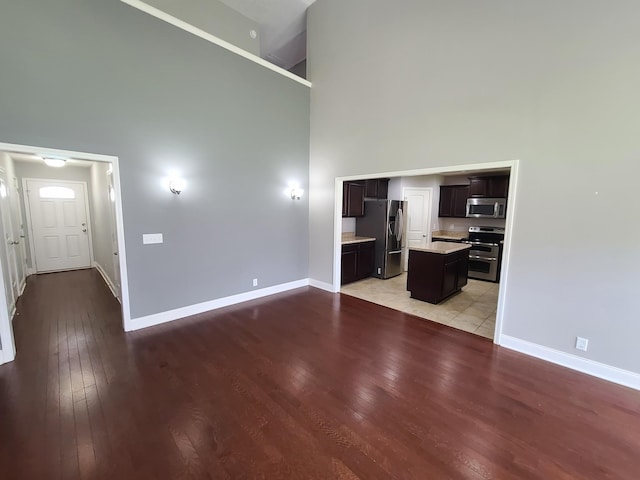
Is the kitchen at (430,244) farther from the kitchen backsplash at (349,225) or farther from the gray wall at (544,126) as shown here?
the gray wall at (544,126)

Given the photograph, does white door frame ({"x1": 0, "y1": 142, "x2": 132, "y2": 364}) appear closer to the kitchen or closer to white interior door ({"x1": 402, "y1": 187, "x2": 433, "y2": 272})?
the kitchen

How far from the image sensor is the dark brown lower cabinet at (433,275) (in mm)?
4320

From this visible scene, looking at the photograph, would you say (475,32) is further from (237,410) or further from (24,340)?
(24,340)

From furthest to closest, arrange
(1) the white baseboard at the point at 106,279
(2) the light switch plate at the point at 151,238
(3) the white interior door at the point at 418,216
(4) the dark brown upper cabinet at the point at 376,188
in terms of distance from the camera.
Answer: (3) the white interior door at the point at 418,216 < (4) the dark brown upper cabinet at the point at 376,188 < (1) the white baseboard at the point at 106,279 < (2) the light switch plate at the point at 151,238

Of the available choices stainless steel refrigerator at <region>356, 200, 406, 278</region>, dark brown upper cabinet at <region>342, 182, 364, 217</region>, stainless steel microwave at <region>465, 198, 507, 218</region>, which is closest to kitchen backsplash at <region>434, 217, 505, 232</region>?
stainless steel microwave at <region>465, 198, 507, 218</region>

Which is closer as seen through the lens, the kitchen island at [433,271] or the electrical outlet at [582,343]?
the electrical outlet at [582,343]

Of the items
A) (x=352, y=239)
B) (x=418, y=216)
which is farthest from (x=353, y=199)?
(x=418, y=216)

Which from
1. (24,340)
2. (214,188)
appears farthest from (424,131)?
(24,340)

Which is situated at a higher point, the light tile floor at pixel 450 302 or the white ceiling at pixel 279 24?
the white ceiling at pixel 279 24

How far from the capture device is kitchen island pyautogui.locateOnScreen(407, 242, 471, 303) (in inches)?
170

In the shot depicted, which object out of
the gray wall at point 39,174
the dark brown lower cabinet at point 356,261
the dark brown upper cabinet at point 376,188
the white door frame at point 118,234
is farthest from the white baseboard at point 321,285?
the gray wall at point 39,174

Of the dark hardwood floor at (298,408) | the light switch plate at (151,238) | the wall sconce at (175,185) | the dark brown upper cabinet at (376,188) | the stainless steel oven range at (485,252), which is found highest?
the dark brown upper cabinet at (376,188)

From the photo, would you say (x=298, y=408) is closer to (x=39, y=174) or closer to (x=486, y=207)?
(x=486, y=207)

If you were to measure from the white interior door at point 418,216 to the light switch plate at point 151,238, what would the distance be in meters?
5.39
